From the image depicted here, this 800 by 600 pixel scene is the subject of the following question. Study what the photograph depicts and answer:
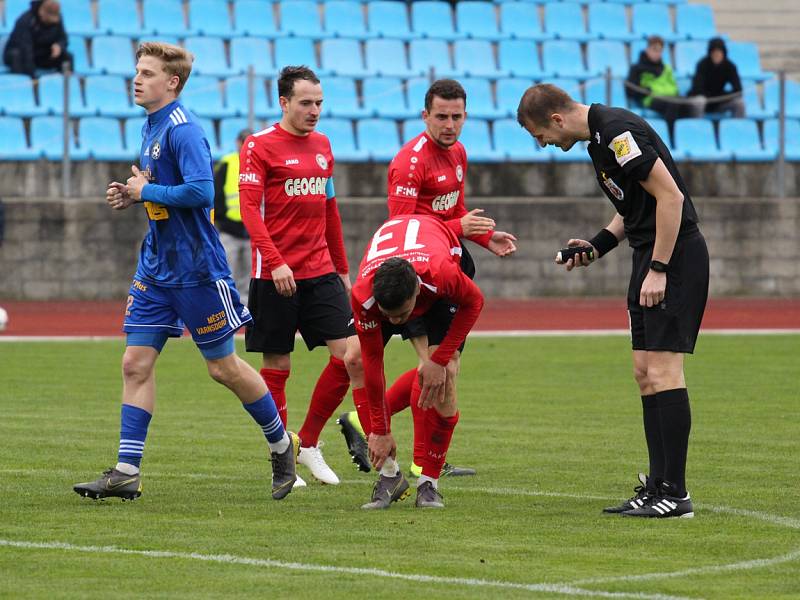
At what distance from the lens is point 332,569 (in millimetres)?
5633

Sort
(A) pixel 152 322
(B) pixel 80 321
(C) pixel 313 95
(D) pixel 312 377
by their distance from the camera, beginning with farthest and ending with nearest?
1. (B) pixel 80 321
2. (D) pixel 312 377
3. (C) pixel 313 95
4. (A) pixel 152 322

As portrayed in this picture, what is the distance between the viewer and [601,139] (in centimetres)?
683

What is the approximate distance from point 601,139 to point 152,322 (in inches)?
87.8

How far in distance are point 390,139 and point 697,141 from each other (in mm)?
4517

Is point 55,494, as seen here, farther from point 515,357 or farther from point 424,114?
point 515,357

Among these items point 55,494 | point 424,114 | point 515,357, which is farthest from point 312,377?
point 55,494

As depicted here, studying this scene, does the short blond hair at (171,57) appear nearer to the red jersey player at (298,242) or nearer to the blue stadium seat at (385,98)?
the red jersey player at (298,242)

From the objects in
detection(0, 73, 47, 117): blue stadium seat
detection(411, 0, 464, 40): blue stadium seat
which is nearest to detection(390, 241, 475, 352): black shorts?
detection(0, 73, 47, 117): blue stadium seat

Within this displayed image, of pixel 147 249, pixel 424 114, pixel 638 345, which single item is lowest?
pixel 638 345

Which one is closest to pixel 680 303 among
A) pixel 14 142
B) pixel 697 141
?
pixel 14 142

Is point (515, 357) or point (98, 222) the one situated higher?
point (98, 222)

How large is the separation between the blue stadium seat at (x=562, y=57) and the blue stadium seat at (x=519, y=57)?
0.14m

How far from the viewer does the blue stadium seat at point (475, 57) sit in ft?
78.4

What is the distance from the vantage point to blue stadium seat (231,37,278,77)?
75.2 feet
